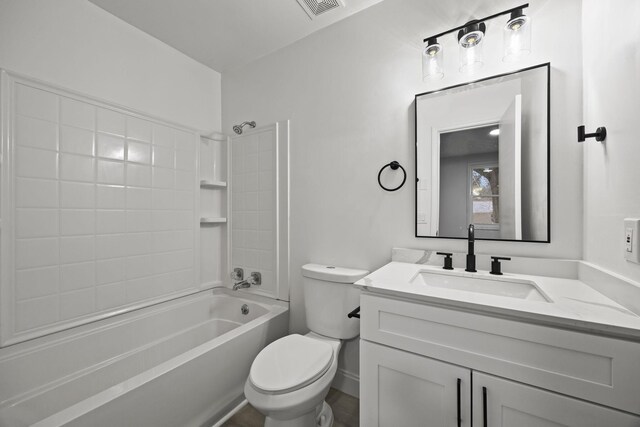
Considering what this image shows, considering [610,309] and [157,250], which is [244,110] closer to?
[157,250]

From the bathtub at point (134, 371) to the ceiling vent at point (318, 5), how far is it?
78.5 inches

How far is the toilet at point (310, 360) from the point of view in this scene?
106cm

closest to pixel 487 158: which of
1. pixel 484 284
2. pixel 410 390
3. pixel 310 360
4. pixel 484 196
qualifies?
pixel 484 196

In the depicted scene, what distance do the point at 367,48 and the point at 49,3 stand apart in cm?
179

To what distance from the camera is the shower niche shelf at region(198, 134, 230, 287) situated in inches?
86.4

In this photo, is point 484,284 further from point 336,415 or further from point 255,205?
point 255,205

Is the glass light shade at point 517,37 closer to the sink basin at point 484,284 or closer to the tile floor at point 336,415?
the sink basin at point 484,284

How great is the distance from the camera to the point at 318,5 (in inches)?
62.3

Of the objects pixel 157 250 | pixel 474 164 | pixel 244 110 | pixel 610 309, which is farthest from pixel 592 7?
pixel 157 250

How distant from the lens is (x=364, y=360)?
40.5 inches

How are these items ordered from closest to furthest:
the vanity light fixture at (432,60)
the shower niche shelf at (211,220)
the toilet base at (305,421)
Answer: the toilet base at (305,421) → the vanity light fixture at (432,60) → the shower niche shelf at (211,220)

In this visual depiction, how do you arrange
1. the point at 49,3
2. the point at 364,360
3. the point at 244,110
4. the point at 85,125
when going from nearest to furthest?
1. the point at 364,360
2. the point at 49,3
3. the point at 85,125
4. the point at 244,110

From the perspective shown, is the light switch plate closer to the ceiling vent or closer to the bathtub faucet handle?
the ceiling vent

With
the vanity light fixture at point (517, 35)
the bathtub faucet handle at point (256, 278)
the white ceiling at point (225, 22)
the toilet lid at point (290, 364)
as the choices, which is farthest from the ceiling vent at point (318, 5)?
the toilet lid at point (290, 364)
